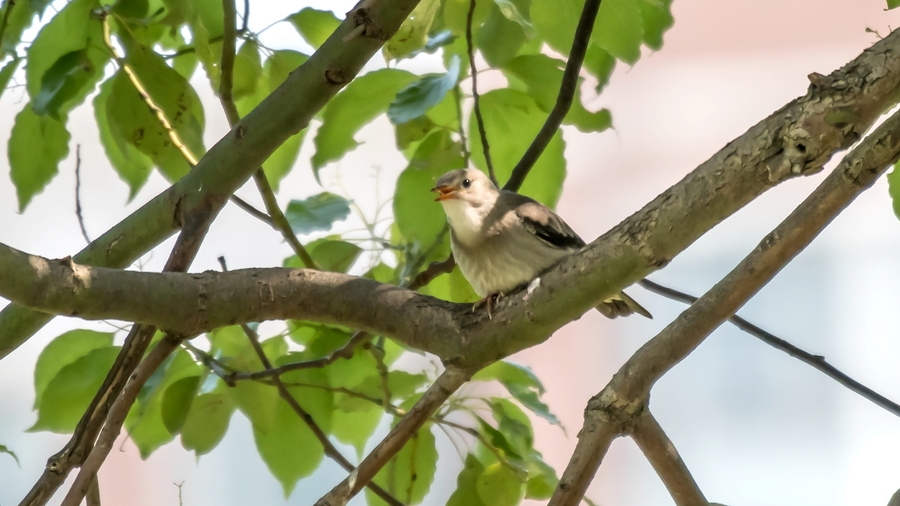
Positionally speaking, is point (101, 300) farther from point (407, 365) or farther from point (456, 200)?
point (407, 365)

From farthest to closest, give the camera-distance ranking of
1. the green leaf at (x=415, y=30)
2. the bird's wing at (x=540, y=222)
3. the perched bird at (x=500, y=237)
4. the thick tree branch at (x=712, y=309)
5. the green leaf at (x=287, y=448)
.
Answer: the bird's wing at (x=540, y=222) → the perched bird at (x=500, y=237) → the green leaf at (x=287, y=448) → the green leaf at (x=415, y=30) → the thick tree branch at (x=712, y=309)

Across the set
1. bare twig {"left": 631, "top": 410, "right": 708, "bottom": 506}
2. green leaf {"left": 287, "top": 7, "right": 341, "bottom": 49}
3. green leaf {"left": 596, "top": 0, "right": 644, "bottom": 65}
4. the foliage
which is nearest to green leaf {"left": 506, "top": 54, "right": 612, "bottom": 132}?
the foliage

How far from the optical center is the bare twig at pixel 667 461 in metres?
1.19

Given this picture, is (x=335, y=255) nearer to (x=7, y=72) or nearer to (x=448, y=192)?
(x=448, y=192)

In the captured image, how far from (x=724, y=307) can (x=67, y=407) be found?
108 centimetres

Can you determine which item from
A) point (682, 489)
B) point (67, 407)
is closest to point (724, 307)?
point (682, 489)

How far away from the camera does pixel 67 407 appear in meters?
1.37

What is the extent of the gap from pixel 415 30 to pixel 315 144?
0.26 m

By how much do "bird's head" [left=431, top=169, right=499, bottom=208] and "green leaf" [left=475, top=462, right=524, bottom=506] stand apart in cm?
64

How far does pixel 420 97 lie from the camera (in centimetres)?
123

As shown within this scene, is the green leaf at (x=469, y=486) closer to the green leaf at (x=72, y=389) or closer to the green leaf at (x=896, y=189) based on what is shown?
the green leaf at (x=72, y=389)

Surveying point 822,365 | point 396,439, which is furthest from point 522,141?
point 822,365

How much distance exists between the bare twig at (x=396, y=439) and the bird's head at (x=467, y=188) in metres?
0.62

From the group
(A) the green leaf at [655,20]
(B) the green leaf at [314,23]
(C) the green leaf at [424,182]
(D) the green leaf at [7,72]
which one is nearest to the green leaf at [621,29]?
(A) the green leaf at [655,20]
